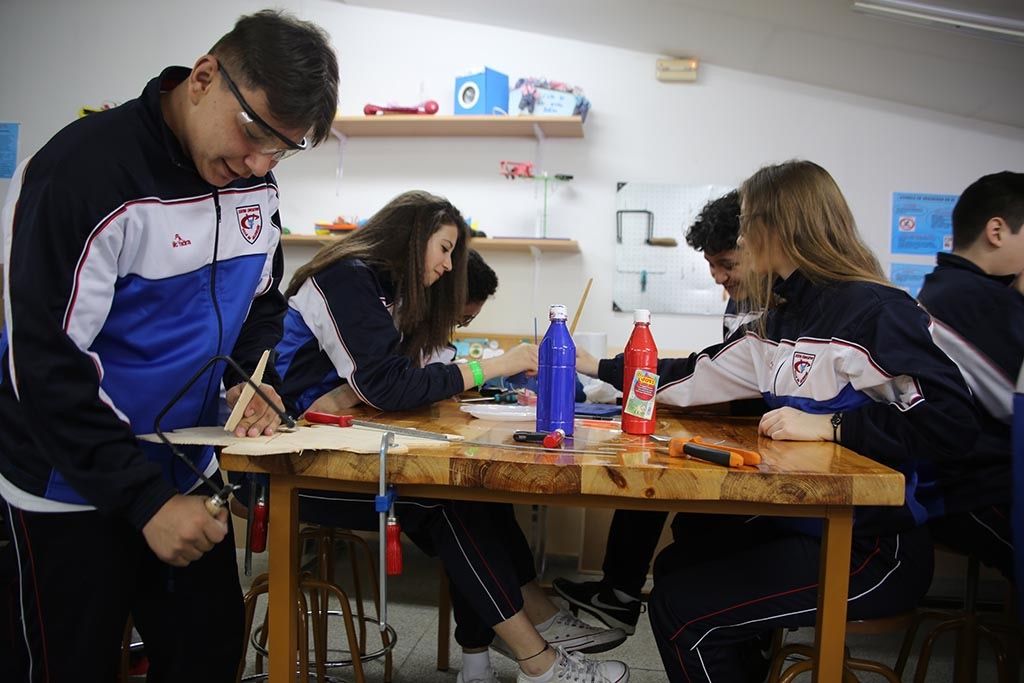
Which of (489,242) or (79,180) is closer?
(79,180)

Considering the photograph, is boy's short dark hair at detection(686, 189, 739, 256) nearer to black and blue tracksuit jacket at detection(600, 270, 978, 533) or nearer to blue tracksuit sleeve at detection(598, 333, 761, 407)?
blue tracksuit sleeve at detection(598, 333, 761, 407)

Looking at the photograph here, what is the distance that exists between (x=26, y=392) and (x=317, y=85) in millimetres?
533

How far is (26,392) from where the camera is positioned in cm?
93

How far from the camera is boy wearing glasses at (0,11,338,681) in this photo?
933 millimetres

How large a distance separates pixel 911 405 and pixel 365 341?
1.03 metres

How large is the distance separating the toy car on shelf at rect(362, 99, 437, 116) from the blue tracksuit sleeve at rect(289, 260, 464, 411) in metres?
2.26

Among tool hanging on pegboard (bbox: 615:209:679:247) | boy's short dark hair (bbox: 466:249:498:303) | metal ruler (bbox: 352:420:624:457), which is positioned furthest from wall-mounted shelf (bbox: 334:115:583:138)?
metal ruler (bbox: 352:420:624:457)

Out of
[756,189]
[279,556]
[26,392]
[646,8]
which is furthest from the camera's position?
[646,8]

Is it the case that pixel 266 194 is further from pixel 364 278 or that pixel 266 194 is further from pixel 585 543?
pixel 585 543

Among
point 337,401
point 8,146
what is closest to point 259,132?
point 337,401

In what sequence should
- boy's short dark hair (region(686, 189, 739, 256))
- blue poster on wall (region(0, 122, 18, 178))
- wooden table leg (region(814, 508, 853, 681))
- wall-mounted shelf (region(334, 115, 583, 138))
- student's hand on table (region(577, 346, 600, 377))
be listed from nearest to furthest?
1. wooden table leg (region(814, 508, 853, 681))
2. student's hand on table (region(577, 346, 600, 377))
3. boy's short dark hair (region(686, 189, 739, 256))
4. wall-mounted shelf (region(334, 115, 583, 138))
5. blue poster on wall (region(0, 122, 18, 178))

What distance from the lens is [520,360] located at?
1.78 m

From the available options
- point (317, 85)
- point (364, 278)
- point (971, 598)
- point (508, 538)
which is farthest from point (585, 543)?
point (317, 85)

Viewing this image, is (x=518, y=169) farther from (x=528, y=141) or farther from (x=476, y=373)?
(x=476, y=373)
